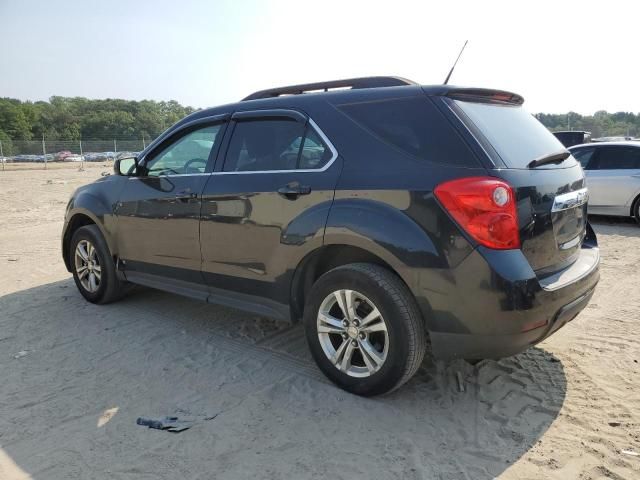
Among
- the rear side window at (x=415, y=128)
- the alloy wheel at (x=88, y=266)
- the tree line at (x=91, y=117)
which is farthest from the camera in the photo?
the tree line at (x=91, y=117)

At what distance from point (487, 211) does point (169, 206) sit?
2.64m

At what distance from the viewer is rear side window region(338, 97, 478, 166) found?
287 centimetres

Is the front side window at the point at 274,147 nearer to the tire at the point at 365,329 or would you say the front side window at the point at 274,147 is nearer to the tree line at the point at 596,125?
the tire at the point at 365,329

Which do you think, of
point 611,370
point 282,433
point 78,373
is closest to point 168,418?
point 282,433

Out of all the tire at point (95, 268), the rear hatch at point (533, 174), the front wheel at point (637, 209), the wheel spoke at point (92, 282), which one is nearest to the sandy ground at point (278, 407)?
the tire at point (95, 268)

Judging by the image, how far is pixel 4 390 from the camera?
348 cm

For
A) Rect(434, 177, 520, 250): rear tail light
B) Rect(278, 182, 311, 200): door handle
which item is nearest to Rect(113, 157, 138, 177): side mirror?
Rect(278, 182, 311, 200): door handle

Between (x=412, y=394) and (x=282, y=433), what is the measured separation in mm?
887

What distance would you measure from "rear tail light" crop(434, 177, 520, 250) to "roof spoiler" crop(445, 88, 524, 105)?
0.65m

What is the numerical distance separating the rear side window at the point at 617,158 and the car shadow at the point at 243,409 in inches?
291

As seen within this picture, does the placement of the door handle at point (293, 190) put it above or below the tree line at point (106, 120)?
below

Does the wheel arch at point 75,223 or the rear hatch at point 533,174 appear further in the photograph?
the wheel arch at point 75,223

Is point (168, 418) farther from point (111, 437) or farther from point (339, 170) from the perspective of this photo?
point (339, 170)

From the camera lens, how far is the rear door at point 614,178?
31.1ft
